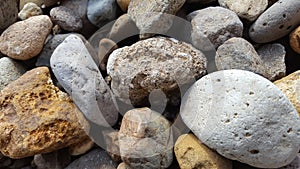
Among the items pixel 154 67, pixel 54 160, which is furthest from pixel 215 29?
pixel 54 160

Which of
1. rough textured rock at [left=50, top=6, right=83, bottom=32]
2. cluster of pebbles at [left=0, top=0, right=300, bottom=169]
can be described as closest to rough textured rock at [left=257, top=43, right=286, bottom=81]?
cluster of pebbles at [left=0, top=0, right=300, bottom=169]

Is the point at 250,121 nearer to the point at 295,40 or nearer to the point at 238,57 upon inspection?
the point at 238,57

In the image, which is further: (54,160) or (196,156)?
(54,160)

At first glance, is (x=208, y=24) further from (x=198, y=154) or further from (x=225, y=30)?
(x=198, y=154)

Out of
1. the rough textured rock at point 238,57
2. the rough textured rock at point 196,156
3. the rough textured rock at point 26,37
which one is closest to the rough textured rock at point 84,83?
the rough textured rock at point 26,37

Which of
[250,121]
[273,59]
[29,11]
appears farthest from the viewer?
[29,11]

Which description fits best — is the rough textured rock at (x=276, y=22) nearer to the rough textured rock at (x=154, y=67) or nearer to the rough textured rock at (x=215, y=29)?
the rough textured rock at (x=215, y=29)

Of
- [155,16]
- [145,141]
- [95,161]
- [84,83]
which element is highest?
[155,16]

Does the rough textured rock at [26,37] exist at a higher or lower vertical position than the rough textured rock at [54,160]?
higher
